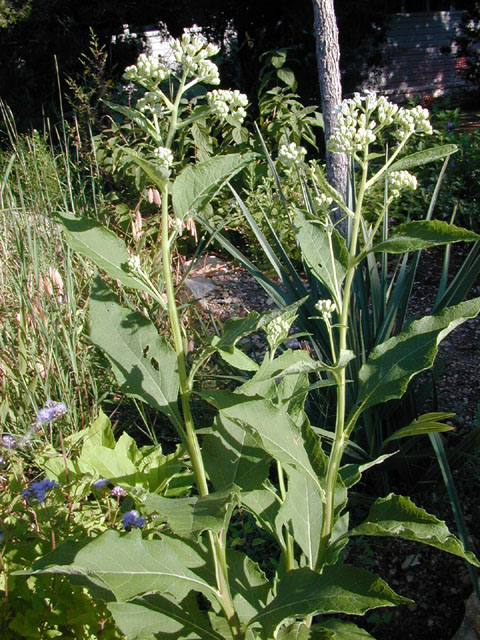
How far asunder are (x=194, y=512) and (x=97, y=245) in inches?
22.7

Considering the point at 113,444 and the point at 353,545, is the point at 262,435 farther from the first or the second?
the point at 353,545

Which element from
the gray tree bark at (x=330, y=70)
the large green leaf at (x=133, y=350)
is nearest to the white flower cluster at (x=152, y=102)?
the large green leaf at (x=133, y=350)

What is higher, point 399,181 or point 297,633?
point 399,181

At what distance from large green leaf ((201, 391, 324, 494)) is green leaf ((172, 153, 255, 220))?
1.30 ft

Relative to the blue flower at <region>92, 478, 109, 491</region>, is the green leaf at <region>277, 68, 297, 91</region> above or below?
above

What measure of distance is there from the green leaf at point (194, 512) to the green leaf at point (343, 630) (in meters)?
0.41

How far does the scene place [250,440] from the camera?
4.57 feet

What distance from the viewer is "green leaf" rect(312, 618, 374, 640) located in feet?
4.15

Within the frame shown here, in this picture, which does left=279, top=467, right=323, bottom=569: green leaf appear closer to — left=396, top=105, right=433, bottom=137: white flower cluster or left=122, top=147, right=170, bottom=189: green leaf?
left=122, top=147, right=170, bottom=189: green leaf

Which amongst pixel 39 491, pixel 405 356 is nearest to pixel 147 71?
pixel 405 356

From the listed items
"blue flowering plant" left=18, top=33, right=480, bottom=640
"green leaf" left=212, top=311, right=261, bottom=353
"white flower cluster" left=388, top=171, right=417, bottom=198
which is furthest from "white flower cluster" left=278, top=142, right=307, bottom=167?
"green leaf" left=212, top=311, right=261, bottom=353

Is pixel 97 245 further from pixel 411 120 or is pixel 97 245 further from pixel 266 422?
pixel 411 120

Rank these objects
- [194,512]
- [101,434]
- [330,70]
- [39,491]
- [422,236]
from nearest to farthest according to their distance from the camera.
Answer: [194,512] < [422,236] < [39,491] < [101,434] < [330,70]

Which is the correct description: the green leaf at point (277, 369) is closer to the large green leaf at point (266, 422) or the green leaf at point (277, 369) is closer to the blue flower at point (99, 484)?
the large green leaf at point (266, 422)
